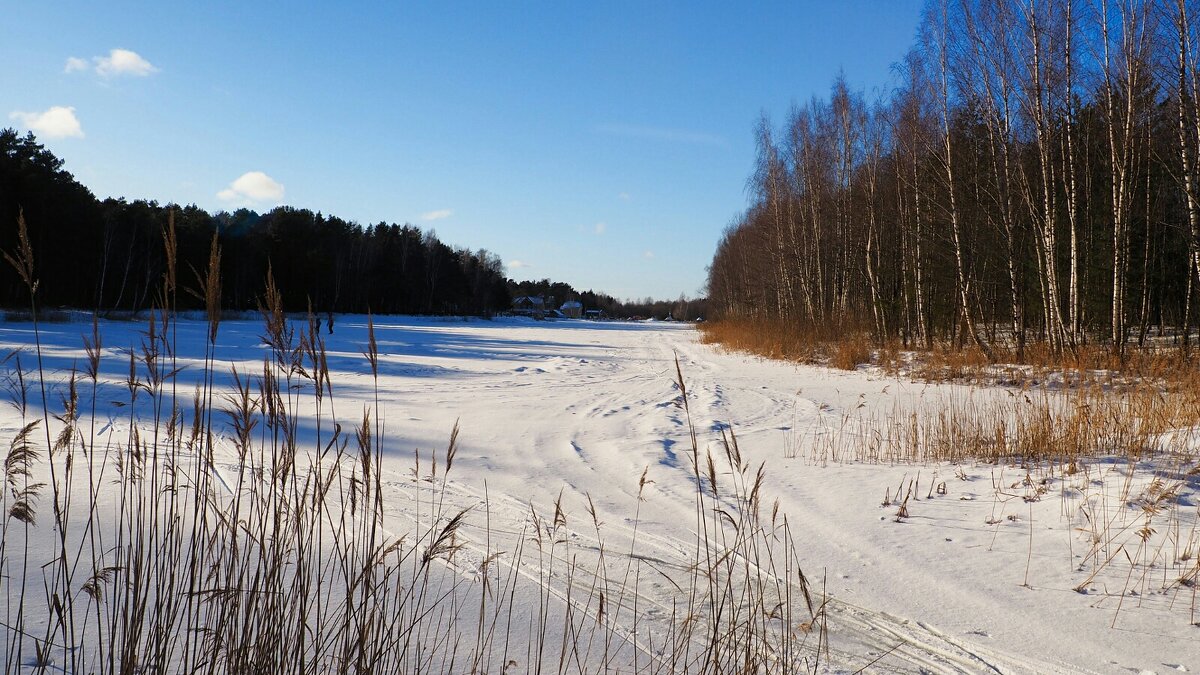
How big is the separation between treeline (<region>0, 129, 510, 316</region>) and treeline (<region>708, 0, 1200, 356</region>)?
13025 millimetres

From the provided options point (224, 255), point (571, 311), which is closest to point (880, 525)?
point (224, 255)

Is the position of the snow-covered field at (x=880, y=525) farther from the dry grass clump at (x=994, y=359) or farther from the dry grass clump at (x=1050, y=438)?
the dry grass clump at (x=994, y=359)

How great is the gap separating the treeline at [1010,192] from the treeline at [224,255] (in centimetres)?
1303

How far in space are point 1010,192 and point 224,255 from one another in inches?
1455

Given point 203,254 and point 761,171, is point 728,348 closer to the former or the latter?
point 761,171

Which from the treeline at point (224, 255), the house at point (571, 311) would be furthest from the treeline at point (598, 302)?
the treeline at point (224, 255)

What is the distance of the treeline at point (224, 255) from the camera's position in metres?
30.3

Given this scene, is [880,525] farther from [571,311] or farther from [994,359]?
[571,311]

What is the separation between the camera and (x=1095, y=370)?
11.0 meters

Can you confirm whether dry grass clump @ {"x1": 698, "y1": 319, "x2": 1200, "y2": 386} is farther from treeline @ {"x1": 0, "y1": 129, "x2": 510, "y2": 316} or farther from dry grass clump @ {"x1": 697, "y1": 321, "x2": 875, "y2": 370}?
treeline @ {"x1": 0, "y1": 129, "x2": 510, "y2": 316}

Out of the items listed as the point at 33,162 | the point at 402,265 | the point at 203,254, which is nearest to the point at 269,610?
the point at 33,162

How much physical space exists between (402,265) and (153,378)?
210 ft

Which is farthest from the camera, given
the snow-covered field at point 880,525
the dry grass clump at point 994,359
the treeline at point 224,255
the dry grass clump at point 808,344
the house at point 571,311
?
the house at point 571,311

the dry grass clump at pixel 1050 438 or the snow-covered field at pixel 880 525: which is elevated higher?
the dry grass clump at pixel 1050 438
